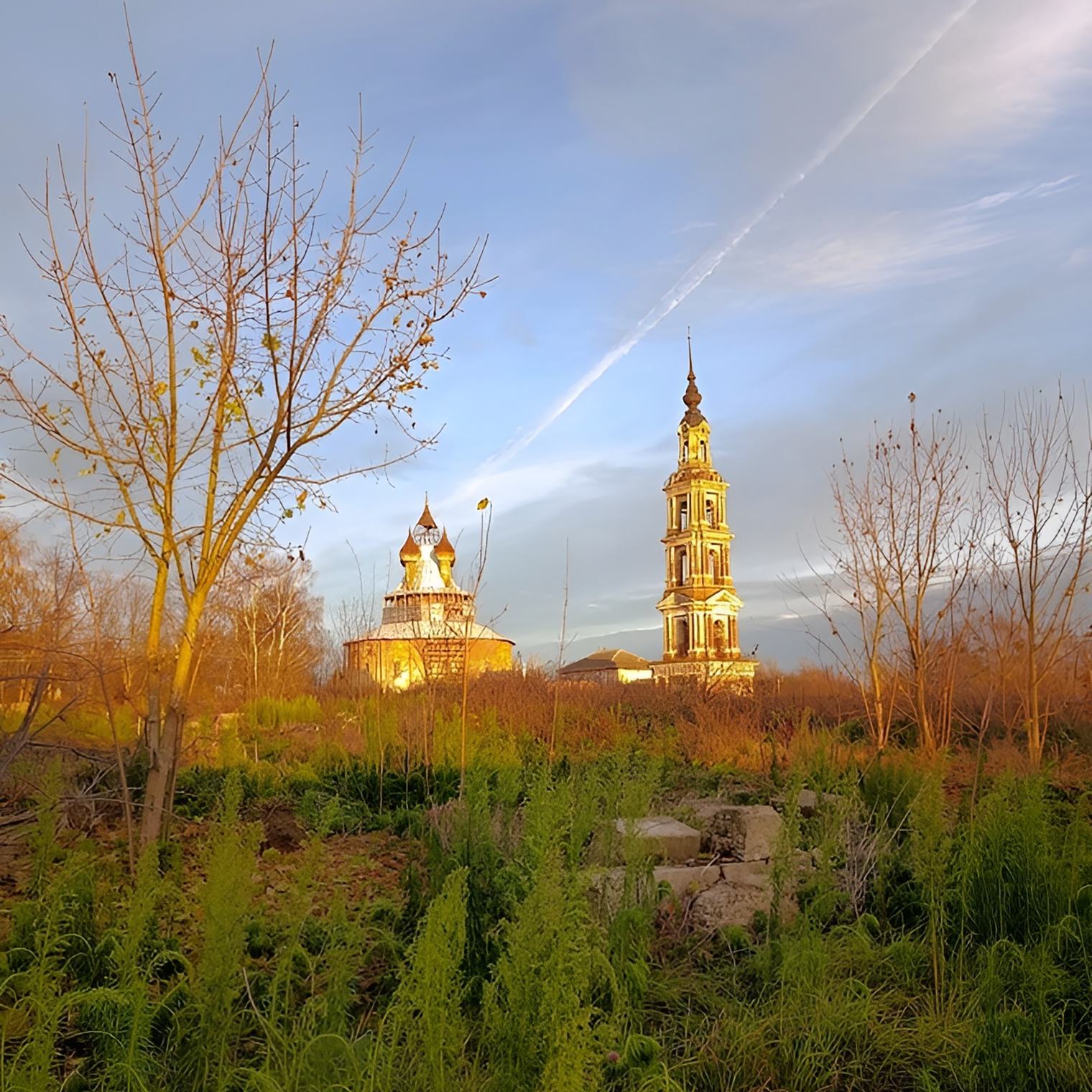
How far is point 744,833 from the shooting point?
5160mm

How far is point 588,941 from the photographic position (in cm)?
314

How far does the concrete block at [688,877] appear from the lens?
4383 millimetres

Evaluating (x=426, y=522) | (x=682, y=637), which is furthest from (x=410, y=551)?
(x=682, y=637)

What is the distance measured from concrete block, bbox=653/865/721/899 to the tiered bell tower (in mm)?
40412

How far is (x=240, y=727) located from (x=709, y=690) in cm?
610

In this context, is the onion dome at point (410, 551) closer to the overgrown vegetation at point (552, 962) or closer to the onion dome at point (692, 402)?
the onion dome at point (692, 402)

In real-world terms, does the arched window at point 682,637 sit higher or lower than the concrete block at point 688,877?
higher

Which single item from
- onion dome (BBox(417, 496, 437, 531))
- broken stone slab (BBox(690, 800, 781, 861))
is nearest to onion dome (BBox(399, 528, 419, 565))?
onion dome (BBox(417, 496, 437, 531))

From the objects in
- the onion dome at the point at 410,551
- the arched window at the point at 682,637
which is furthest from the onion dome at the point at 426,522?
the arched window at the point at 682,637

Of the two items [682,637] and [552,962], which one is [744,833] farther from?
Result: [682,637]

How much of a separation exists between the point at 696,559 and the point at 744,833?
4184cm

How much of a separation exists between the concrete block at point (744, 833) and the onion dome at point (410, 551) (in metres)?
39.2

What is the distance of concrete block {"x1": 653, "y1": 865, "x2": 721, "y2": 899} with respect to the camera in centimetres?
438

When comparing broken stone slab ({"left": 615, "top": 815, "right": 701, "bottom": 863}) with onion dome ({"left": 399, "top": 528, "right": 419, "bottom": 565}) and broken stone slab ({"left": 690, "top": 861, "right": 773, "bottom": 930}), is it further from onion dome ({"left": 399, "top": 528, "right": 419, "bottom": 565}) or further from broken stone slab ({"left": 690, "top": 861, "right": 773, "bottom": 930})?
onion dome ({"left": 399, "top": 528, "right": 419, "bottom": 565})
